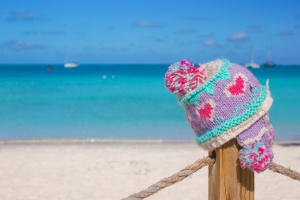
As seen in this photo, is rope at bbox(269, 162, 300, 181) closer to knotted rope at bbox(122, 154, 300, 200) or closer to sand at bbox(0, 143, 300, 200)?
knotted rope at bbox(122, 154, 300, 200)

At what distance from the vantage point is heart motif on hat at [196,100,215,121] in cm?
204

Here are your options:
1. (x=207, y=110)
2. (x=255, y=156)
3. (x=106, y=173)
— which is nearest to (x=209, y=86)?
(x=207, y=110)

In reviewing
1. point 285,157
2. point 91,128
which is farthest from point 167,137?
point 285,157

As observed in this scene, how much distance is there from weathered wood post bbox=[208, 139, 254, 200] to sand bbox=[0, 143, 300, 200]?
4537mm

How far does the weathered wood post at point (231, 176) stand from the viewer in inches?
82.0

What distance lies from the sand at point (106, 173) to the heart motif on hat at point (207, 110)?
15.3ft

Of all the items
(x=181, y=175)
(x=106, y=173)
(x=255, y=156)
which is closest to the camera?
(x=255, y=156)

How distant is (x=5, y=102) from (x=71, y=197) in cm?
2254

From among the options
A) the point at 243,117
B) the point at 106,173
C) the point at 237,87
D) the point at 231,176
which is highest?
the point at 106,173

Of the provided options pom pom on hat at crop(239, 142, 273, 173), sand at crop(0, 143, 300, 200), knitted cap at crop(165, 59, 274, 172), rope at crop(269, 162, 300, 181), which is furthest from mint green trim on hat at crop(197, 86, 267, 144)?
sand at crop(0, 143, 300, 200)

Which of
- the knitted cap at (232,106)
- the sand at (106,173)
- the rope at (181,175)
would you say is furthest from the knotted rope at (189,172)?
the sand at (106,173)

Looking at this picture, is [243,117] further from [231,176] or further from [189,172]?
[189,172]

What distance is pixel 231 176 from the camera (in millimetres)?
2090

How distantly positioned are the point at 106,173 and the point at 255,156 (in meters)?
6.23
